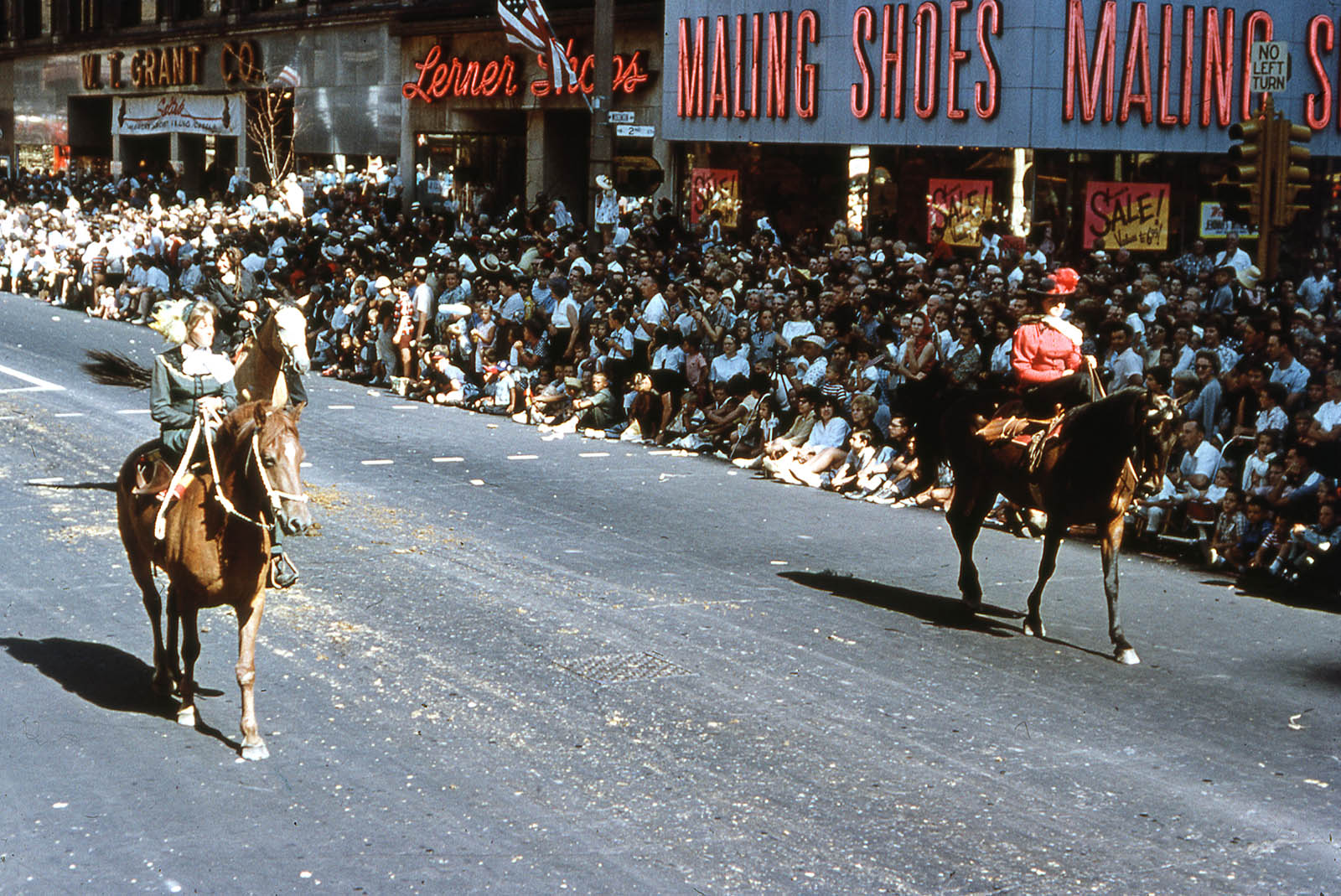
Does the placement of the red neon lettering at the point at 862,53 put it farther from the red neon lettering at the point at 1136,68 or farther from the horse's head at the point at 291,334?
the horse's head at the point at 291,334

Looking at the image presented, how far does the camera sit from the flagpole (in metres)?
22.8

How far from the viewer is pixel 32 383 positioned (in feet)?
76.2

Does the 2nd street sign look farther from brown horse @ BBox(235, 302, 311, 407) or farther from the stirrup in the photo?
the stirrup

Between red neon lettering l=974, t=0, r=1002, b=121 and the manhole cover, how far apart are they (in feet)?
61.7

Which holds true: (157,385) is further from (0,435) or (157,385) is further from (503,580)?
(0,435)

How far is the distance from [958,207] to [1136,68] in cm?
363

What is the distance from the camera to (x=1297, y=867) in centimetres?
699

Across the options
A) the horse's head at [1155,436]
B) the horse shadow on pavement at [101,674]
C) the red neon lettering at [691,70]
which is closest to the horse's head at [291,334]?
the horse shadow on pavement at [101,674]

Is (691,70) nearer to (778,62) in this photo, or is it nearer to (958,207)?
(778,62)

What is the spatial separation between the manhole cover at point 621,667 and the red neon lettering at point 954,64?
19.2m

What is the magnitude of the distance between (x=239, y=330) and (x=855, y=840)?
13.2m

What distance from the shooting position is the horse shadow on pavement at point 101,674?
29.3ft

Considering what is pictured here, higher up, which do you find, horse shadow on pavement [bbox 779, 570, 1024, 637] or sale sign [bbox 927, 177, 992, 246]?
sale sign [bbox 927, 177, 992, 246]

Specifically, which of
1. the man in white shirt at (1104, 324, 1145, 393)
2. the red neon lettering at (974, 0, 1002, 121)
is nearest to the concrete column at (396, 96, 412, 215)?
the red neon lettering at (974, 0, 1002, 121)
